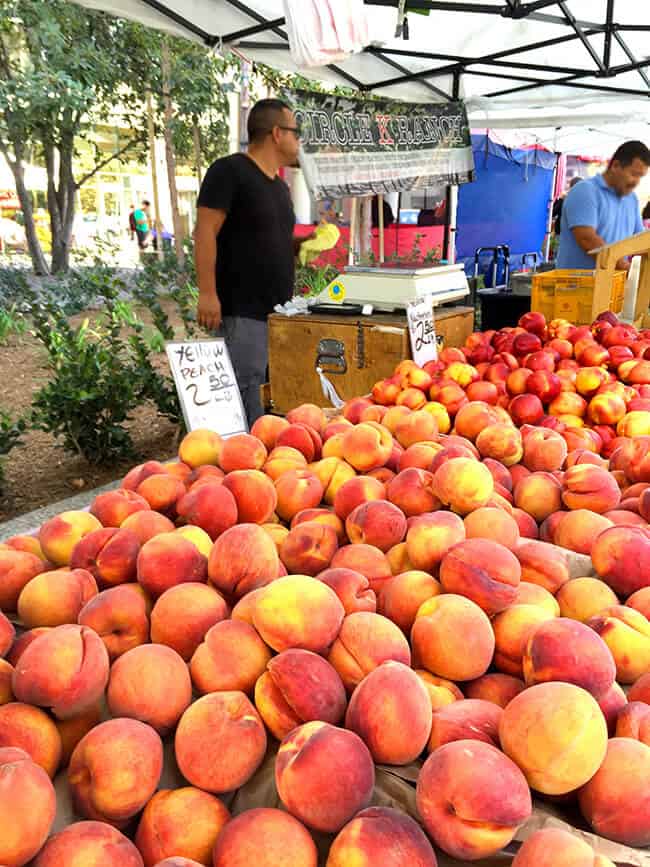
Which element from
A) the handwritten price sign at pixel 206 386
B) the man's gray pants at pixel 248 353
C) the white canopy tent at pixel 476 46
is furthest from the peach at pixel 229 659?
the white canopy tent at pixel 476 46

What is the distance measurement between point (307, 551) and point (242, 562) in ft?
0.48

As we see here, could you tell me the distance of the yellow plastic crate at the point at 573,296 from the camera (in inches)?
126

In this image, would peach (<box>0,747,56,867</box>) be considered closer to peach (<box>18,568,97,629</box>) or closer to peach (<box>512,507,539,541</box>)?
peach (<box>18,568,97,629</box>)

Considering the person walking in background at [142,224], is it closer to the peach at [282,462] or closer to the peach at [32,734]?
the peach at [282,462]

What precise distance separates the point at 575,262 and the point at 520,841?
13.6 ft

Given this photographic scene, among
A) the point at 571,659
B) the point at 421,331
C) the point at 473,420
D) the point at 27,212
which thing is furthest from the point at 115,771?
the point at 27,212

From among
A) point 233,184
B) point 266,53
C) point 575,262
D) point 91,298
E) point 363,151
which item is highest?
point 266,53

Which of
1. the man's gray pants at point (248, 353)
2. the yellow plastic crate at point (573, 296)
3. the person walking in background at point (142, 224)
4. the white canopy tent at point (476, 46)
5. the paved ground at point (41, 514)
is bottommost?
the paved ground at point (41, 514)

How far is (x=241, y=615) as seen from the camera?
90 cm

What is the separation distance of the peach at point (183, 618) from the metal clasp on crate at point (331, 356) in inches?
92.2

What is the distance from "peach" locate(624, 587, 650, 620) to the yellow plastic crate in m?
2.49

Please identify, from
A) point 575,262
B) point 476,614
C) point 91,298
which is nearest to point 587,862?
point 476,614

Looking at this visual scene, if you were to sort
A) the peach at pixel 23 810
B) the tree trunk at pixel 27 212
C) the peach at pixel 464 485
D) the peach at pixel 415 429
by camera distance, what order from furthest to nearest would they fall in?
the tree trunk at pixel 27 212, the peach at pixel 415 429, the peach at pixel 464 485, the peach at pixel 23 810

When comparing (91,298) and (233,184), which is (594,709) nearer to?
(233,184)
